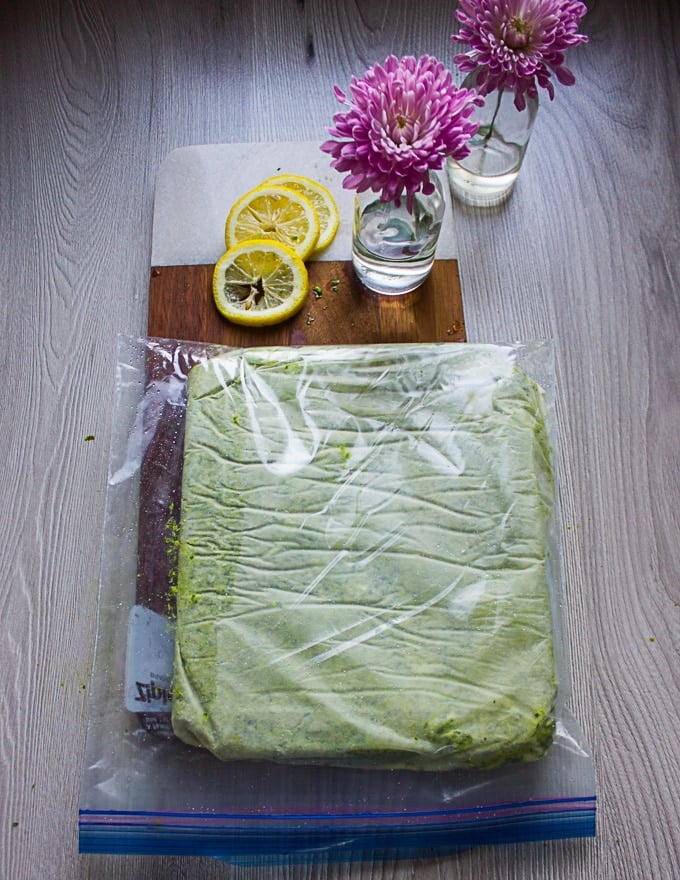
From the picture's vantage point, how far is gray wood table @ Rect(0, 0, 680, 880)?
1228mm

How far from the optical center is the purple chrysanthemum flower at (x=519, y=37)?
1.17 metres

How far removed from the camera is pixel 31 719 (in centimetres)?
125

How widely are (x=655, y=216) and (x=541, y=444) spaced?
613mm

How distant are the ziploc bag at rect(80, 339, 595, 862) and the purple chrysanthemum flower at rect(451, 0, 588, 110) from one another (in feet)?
1.45

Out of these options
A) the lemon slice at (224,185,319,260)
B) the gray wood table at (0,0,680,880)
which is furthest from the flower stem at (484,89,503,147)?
the lemon slice at (224,185,319,260)

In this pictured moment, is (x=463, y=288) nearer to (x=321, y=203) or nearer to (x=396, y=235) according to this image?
(x=396, y=235)

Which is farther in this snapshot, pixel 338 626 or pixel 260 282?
pixel 260 282

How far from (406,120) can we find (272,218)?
0.36 m

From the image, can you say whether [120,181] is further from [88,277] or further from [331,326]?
[331,326]

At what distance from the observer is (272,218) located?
4.54ft

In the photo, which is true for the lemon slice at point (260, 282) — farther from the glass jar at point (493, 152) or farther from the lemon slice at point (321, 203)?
the glass jar at point (493, 152)

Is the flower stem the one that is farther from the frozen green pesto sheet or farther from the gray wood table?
the frozen green pesto sheet

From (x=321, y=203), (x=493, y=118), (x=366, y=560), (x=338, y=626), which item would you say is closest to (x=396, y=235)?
(x=321, y=203)

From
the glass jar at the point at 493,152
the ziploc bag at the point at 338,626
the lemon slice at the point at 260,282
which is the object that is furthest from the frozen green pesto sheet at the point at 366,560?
the glass jar at the point at 493,152
